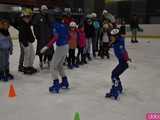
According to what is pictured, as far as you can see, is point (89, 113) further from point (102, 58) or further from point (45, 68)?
point (102, 58)

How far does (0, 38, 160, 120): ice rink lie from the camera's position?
4672mm

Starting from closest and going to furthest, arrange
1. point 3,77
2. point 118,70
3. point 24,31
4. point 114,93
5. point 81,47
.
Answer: point 118,70, point 114,93, point 3,77, point 24,31, point 81,47

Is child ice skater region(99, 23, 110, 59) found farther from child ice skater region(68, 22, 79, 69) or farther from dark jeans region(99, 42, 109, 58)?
child ice skater region(68, 22, 79, 69)


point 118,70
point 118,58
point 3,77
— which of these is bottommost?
point 3,77

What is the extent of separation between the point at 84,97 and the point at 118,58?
837mm

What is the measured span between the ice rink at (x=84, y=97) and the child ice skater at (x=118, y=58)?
0.51ft

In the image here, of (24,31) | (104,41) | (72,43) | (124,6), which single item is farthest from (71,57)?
(124,6)

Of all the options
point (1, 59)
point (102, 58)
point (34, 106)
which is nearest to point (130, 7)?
point (102, 58)

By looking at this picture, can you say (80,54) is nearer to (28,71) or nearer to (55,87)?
(28,71)

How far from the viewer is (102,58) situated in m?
9.76

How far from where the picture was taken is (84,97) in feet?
18.3

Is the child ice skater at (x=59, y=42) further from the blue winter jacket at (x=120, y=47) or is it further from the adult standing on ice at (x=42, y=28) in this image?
the adult standing on ice at (x=42, y=28)

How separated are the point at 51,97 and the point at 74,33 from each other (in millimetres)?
2709

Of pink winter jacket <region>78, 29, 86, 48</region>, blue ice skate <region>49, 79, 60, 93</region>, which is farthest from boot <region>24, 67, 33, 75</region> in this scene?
blue ice skate <region>49, 79, 60, 93</region>
